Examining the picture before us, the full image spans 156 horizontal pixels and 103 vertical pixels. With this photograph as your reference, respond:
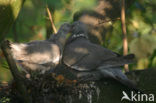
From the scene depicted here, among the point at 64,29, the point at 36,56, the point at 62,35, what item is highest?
the point at 64,29

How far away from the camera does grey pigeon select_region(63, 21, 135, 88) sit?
3213 millimetres

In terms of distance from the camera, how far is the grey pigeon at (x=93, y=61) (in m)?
3.21

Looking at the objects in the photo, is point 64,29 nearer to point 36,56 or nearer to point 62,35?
point 62,35

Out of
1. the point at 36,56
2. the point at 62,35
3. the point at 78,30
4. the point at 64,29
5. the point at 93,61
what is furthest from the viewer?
the point at 78,30

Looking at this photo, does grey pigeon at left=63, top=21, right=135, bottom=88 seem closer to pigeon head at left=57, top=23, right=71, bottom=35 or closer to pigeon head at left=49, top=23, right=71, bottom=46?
pigeon head at left=49, top=23, right=71, bottom=46

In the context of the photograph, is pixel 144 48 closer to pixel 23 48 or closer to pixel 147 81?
pixel 147 81

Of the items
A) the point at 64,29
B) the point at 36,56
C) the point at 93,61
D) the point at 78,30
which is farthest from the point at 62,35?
the point at 36,56

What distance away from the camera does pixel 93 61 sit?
3525mm

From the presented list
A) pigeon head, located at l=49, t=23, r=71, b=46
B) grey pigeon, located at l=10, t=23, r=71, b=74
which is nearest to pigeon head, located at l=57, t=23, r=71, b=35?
pigeon head, located at l=49, t=23, r=71, b=46

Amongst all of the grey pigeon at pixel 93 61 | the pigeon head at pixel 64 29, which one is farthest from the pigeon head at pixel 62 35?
the grey pigeon at pixel 93 61

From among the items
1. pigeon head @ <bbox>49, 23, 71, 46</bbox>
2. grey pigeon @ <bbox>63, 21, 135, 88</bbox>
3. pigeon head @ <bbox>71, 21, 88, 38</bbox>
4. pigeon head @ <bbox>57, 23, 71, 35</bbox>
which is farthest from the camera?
pigeon head @ <bbox>71, 21, 88, 38</bbox>

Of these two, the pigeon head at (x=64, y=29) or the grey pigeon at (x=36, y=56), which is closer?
the grey pigeon at (x=36, y=56)

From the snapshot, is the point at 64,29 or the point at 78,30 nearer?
the point at 64,29

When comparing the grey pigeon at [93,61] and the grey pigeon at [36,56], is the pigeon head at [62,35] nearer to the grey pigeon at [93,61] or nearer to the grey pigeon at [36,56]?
the grey pigeon at [93,61]
